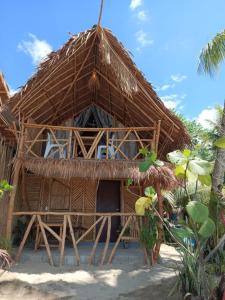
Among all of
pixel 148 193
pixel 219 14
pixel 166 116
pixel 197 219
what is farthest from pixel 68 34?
pixel 197 219

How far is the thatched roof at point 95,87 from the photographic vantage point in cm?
718

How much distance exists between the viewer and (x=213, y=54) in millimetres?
7719

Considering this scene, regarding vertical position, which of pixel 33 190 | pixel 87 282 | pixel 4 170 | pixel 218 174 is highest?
pixel 4 170

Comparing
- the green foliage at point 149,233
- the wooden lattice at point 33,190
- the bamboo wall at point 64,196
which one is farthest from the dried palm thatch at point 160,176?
the wooden lattice at point 33,190

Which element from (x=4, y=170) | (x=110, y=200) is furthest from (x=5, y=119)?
(x=110, y=200)

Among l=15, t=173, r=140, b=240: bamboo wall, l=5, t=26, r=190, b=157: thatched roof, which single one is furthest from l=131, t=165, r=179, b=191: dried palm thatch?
l=15, t=173, r=140, b=240: bamboo wall

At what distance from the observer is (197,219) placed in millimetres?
4375

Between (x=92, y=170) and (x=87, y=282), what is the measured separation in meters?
2.25

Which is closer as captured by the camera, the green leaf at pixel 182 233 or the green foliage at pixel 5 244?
the green leaf at pixel 182 233

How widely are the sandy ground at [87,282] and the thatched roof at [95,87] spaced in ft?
11.2

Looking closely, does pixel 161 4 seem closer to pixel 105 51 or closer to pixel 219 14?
pixel 105 51

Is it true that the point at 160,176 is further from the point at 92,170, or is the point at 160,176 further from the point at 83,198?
the point at 83,198

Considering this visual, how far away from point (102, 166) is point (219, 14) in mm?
4531

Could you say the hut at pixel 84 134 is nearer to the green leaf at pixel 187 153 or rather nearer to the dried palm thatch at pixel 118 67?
the dried palm thatch at pixel 118 67
